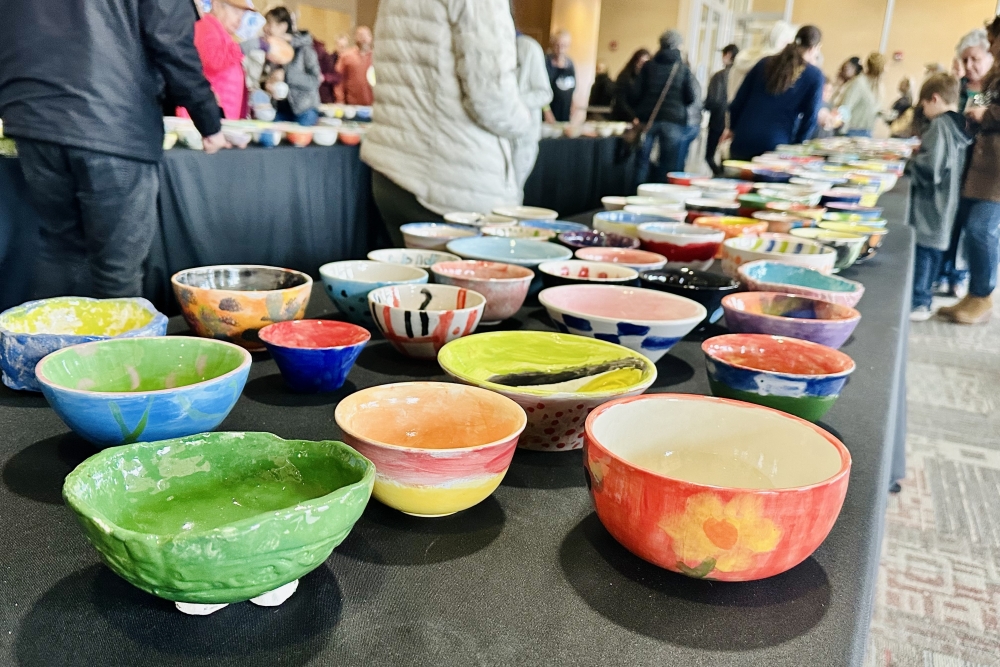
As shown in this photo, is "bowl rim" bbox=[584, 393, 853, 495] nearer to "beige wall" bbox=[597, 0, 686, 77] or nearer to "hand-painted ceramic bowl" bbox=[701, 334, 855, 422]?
"hand-painted ceramic bowl" bbox=[701, 334, 855, 422]

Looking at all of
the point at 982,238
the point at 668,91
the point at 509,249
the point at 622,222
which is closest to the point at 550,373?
the point at 509,249

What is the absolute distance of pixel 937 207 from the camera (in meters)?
3.34

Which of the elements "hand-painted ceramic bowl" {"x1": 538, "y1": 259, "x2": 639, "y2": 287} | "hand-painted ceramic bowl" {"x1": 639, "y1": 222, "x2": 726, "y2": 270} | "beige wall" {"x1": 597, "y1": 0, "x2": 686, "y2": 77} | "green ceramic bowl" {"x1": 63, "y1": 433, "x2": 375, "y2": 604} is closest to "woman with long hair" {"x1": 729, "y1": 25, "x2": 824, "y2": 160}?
"hand-painted ceramic bowl" {"x1": 639, "y1": 222, "x2": 726, "y2": 270}

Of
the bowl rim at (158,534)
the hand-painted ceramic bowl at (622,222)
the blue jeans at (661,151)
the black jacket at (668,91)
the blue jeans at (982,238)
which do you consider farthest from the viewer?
the blue jeans at (661,151)

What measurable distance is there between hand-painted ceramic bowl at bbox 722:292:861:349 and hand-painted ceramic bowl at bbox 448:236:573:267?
Result: 13.2 inches

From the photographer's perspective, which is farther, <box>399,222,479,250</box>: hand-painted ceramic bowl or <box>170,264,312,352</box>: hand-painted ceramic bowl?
<box>399,222,479,250</box>: hand-painted ceramic bowl

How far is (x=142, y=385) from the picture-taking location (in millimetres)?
696

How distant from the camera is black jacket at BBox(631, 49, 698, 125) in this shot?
13.4 ft

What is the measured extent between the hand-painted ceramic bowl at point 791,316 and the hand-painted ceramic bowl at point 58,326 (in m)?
0.69

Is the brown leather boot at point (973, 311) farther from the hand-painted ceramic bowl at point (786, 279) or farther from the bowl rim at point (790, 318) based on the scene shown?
the bowl rim at point (790, 318)

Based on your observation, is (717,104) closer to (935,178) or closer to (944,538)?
(935,178)

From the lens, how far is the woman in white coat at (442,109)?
1669 millimetres

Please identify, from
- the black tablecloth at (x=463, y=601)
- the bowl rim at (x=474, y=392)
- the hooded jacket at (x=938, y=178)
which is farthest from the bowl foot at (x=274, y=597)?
the hooded jacket at (x=938, y=178)

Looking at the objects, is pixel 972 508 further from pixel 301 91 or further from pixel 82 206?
pixel 301 91
